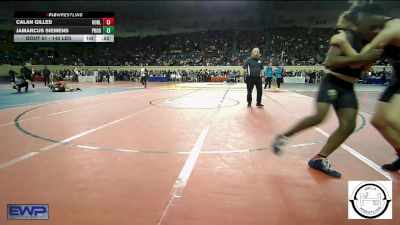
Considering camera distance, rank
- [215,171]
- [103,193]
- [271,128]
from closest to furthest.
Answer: [103,193] < [215,171] < [271,128]

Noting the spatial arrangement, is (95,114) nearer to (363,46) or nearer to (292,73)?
(363,46)

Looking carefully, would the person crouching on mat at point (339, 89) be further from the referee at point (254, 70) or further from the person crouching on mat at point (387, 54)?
the referee at point (254, 70)

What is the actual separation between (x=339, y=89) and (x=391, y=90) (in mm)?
594

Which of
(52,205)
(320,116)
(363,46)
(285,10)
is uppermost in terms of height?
(285,10)

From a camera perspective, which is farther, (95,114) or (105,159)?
(95,114)

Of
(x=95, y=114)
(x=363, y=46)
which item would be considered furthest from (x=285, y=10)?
(x=95, y=114)

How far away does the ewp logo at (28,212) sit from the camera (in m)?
2.16

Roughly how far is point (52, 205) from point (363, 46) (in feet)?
10.9

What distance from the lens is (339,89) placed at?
317 cm

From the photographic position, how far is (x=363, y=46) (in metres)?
3.08
